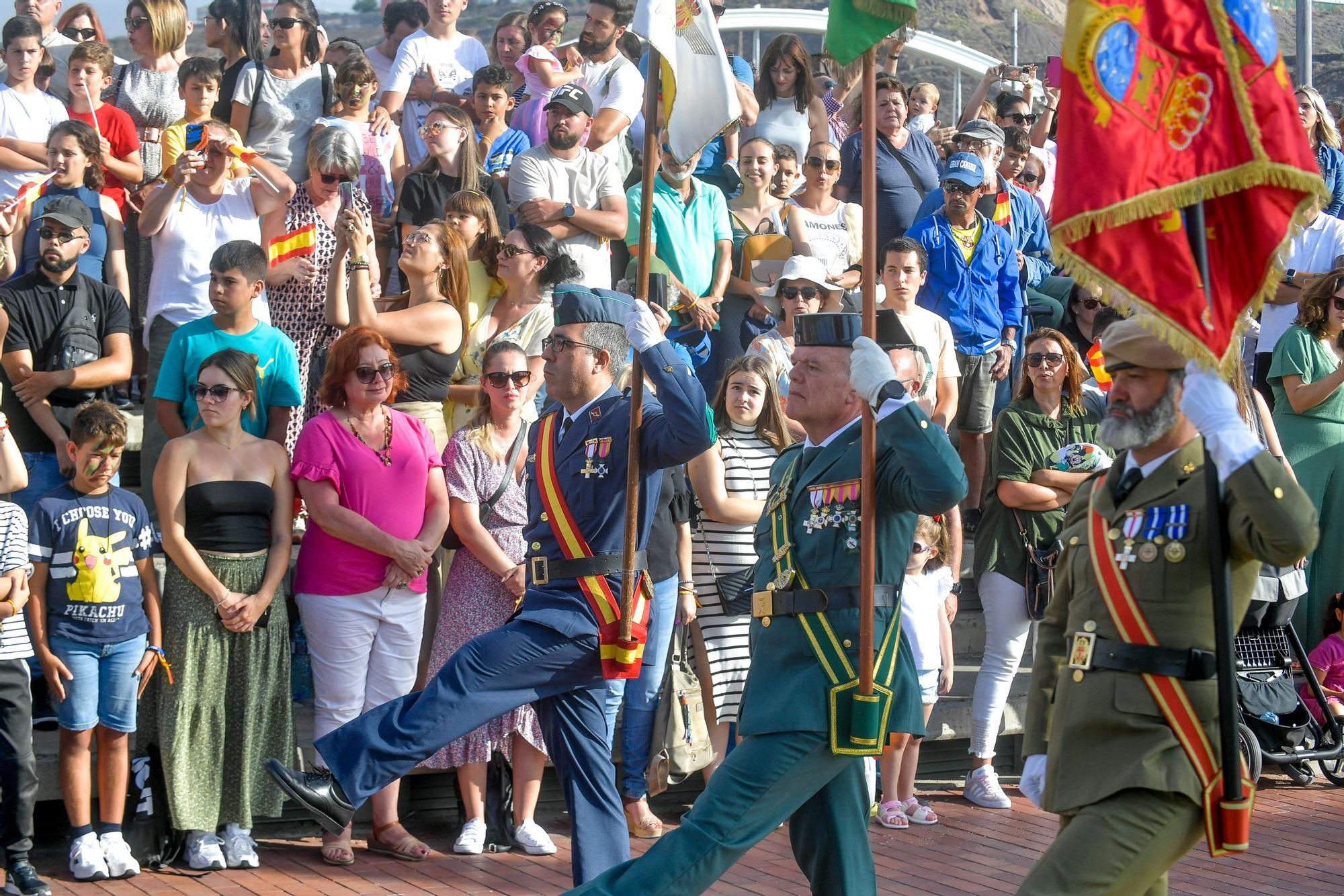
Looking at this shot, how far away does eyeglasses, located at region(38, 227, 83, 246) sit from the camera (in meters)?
7.95

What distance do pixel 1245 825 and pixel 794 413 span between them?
1.88 metres

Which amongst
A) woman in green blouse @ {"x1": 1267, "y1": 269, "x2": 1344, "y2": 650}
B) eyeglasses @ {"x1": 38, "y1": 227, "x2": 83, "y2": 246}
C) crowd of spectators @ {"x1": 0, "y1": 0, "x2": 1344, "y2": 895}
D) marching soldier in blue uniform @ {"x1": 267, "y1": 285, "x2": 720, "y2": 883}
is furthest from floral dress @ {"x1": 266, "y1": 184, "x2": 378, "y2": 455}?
woman in green blouse @ {"x1": 1267, "y1": 269, "x2": 1344, "y2": 650}

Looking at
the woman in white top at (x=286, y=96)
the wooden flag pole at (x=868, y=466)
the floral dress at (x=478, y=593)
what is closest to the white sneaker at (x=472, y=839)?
the floral dress at (x=478, y=593)

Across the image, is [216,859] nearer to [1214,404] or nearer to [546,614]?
[546,614]

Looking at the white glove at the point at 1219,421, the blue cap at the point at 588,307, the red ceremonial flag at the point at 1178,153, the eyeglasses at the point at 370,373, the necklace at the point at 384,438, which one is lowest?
the necklace at the point at 384,438

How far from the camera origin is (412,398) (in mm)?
8289

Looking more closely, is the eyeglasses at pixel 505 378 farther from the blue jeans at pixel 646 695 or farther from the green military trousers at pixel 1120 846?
the green military trousers at pixel 1120 846

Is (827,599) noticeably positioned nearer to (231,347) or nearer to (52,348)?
(231,347)

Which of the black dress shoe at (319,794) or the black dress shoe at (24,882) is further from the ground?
the black dress shoe at (319,794)

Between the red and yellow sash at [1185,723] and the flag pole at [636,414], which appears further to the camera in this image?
the flag pole at [636,414]

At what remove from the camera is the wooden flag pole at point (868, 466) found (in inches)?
197

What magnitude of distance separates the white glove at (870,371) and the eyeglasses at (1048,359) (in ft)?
12.5

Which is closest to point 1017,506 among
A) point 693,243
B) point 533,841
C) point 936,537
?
point 936,537

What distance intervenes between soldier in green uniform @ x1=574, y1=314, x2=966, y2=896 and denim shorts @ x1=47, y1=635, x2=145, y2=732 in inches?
105
